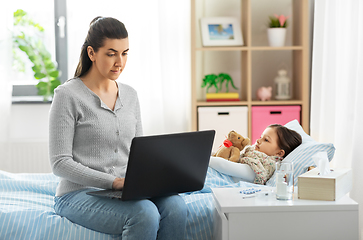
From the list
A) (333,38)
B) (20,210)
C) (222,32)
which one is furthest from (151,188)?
(222,32)

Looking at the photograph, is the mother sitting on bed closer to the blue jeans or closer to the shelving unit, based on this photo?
the blue jeans

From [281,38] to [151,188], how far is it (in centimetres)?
205

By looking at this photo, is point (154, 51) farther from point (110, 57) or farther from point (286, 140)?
point (110, 57)

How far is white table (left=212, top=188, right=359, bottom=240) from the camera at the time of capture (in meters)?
1.16

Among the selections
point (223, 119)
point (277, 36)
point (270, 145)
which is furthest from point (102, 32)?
point (277, 36)

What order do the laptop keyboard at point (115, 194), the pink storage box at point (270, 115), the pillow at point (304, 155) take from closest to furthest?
1. the laptop keyboard at point (115, 194)
2. the pillow at point (304, 155)
3. the pink storage box at point (270, 115)

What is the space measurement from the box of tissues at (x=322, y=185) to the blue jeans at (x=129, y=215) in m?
0.40

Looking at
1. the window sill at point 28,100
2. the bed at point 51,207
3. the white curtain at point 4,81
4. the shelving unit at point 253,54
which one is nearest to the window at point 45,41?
the window sill at point 28,100

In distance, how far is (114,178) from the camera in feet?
4.52

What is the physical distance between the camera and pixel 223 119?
2891 millimetres

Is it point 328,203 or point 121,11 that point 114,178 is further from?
point 121,11

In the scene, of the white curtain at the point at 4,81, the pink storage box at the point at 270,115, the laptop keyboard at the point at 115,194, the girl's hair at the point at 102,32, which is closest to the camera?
the laptop keyboard at the point at 115,194

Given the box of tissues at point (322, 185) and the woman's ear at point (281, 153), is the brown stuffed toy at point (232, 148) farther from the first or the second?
the box of tissues at point (322, 185)

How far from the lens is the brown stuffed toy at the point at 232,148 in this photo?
1.93 metres
